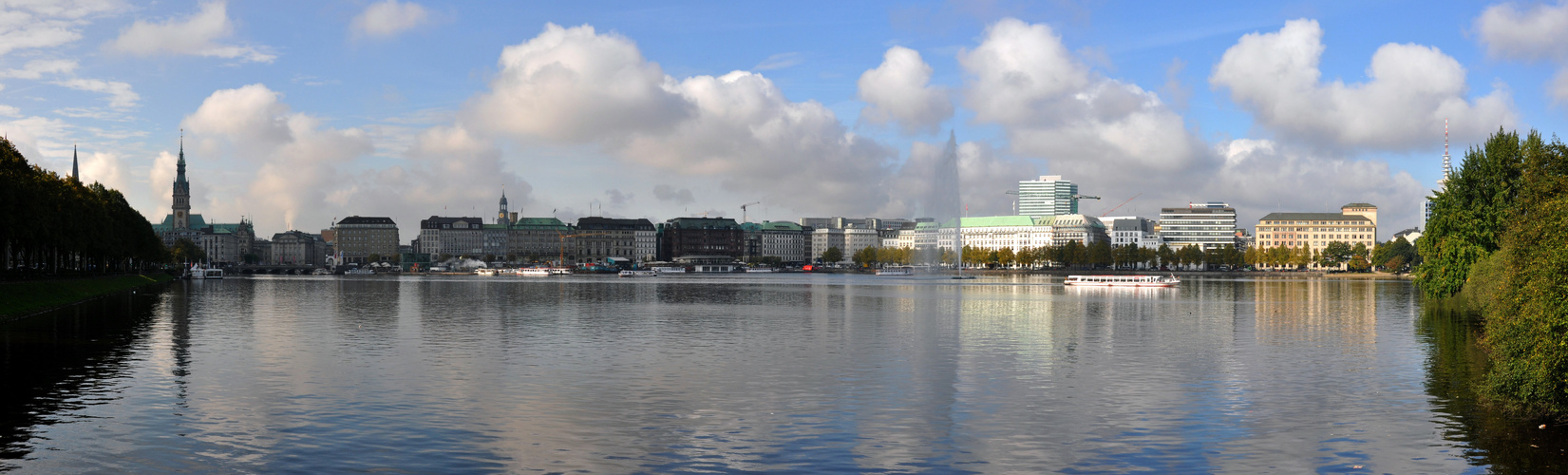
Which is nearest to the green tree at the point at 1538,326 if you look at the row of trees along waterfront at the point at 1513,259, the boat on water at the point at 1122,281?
the row of trees along waterfront at the point at 1513,259

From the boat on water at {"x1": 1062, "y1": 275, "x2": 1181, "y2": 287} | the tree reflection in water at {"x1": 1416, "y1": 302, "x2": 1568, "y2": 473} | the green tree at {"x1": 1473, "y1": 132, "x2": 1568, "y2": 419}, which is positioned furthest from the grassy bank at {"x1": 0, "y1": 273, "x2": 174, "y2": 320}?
the boat on water at {"x1": 1062, "y1": 275, "x2": 1181, "y2": 287}

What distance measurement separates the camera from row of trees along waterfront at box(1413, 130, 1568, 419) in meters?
27.3

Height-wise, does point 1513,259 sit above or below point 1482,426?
above

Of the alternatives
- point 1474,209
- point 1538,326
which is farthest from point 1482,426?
point 1474,209

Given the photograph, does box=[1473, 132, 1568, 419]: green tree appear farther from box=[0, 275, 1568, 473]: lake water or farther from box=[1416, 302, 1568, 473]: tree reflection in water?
box=[0, 275, 1568, 473]: lake water

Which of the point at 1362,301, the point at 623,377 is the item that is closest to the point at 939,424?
the point at 623,377

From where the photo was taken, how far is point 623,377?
126 ft

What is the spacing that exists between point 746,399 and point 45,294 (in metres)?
68.5

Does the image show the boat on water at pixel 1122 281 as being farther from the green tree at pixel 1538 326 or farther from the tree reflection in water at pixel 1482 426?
the green tree at pixel 1538 326

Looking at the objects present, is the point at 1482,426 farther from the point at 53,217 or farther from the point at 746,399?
the point at 53,217

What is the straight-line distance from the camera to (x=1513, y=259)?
37.1 m

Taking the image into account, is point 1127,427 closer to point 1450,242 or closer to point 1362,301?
point 1450,242

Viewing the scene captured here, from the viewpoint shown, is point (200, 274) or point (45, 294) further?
point (200, 274)

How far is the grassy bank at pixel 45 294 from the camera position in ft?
223
